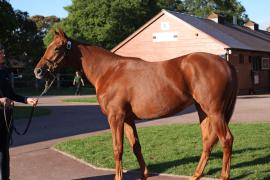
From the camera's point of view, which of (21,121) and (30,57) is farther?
(30,57)

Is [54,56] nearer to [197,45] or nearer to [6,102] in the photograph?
[6,102]

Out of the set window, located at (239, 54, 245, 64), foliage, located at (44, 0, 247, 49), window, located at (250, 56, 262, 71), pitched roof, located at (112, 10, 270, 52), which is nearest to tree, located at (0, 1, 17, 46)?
pitched roof, located at (112, 10, 270, 52)

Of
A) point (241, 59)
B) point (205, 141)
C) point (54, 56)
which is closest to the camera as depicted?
point (54, 56)

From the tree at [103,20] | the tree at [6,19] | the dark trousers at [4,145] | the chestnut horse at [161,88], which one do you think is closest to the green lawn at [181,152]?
the chestnut horse at [161,88]

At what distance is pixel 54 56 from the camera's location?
7.16m

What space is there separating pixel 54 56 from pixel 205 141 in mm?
2662

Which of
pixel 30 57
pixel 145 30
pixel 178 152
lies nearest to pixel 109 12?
pixel 30 57

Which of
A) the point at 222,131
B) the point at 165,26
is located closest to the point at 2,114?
the point at 222,131

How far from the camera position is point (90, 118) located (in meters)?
18.6

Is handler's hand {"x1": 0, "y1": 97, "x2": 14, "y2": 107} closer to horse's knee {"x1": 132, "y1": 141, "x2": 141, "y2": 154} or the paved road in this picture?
the paved road

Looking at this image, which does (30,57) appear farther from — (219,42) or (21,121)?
(21,121)

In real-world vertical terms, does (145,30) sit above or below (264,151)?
above

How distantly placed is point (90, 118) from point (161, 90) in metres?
12.0

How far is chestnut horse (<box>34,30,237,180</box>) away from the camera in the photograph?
6652 mm
